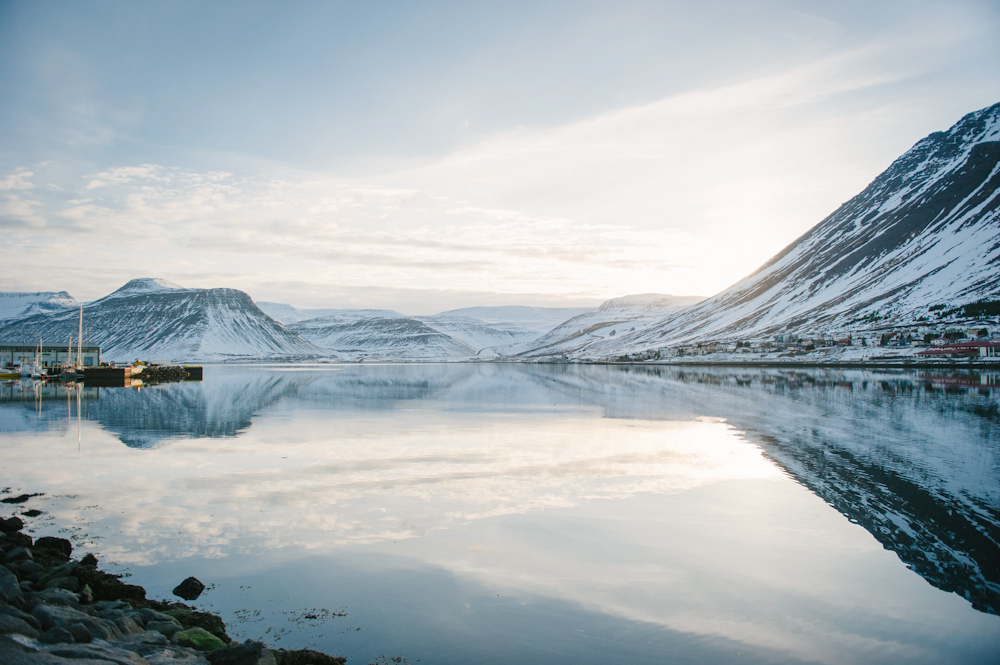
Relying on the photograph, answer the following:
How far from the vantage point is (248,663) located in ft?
20.7

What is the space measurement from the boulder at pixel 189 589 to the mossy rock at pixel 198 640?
167 cm

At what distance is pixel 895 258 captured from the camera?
5704 inches

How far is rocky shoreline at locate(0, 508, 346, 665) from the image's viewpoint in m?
5.99

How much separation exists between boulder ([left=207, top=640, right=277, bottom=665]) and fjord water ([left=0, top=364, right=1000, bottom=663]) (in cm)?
85

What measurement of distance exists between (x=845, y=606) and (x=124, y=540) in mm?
11647

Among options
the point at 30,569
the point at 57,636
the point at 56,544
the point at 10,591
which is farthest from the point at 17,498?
the point at 57,636

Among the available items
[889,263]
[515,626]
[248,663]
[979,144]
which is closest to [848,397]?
[515,626]

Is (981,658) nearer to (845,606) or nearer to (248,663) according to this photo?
(845,606)

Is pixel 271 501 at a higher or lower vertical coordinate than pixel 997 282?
lower

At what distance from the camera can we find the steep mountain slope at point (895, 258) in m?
123

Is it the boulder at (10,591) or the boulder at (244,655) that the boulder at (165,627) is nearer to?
the boulder at (244,655)

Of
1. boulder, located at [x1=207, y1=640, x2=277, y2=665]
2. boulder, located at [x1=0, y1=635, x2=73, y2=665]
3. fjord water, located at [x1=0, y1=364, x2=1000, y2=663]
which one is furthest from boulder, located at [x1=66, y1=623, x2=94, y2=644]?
fjord water, located at [x1=0, y1=364, x2=1000, y2=663]

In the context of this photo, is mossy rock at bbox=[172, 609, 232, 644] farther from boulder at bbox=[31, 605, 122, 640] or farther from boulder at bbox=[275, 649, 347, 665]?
boulder at bbox=[275, 649, 347, 665]

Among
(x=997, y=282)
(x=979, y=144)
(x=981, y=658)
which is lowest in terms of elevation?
(x=981, y=658)
